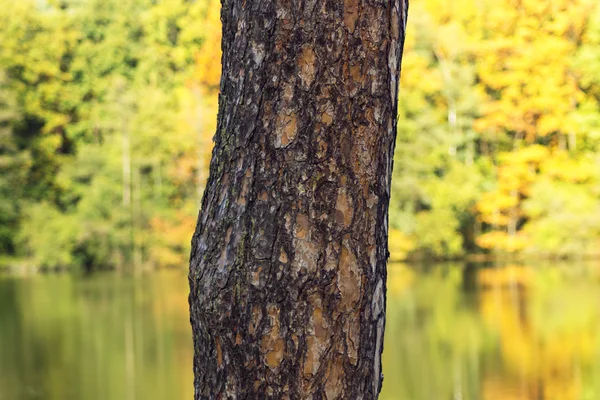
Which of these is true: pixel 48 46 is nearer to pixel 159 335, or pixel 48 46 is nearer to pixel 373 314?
pixel 159 335

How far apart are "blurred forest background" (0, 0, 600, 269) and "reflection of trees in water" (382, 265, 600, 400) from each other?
332cm

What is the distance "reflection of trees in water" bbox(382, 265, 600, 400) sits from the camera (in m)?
6.24

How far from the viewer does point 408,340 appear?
26.4ft

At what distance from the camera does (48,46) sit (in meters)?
17.1

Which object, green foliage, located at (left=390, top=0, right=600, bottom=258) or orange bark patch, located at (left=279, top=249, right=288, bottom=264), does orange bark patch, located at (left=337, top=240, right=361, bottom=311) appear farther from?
green foliage, located at (left=390, top=0, right=600, bottom=258)

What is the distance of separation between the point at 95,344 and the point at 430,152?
8.91 metres

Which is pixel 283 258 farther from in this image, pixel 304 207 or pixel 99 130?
pixel 99 130

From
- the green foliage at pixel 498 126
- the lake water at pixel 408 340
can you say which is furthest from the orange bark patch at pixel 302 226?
the green foliage at pixel 498 126

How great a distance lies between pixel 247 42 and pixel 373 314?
1.55 ft

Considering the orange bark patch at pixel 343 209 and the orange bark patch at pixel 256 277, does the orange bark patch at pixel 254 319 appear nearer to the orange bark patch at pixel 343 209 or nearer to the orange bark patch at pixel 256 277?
the orange bark patch at pixel 256 277

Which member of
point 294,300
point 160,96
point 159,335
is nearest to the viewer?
point 294,300

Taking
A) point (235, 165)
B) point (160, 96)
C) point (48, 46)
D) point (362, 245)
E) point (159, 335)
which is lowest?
point (159, 335)

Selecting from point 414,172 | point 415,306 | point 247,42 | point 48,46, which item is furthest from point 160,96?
point 247,42

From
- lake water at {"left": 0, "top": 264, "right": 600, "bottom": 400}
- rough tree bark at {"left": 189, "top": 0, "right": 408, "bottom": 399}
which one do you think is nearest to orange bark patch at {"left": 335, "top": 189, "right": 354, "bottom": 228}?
rough tree bark at {"left": 189, "top": 0, "right": 408, "bottom": 399}
